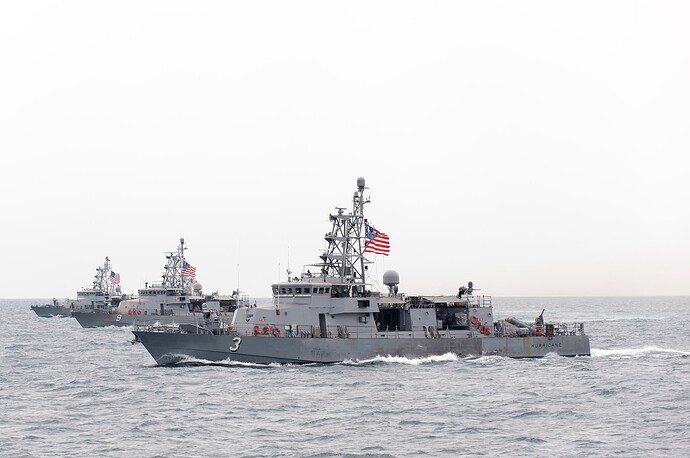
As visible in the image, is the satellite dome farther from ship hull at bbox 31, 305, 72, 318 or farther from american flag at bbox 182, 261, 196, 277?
ship hull at bbox 31, 305, 72, 318

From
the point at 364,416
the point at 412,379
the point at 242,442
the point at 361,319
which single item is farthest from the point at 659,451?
the point at 361,319

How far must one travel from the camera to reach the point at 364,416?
37156mm

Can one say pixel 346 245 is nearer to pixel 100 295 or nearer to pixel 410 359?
pixel 410 359

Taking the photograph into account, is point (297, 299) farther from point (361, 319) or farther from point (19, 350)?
point (19, 350)

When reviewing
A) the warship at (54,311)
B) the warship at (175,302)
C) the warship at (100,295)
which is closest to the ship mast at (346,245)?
the warship at (175,302)

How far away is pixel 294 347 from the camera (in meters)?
51.4

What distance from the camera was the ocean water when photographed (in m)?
31.4

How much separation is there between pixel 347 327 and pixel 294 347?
3899mm

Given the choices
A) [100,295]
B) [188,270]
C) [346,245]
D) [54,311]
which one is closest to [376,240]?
[346,245]

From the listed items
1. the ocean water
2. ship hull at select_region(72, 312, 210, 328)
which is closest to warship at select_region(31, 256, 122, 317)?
ship hull at select_region(72, 312, 210, 328)

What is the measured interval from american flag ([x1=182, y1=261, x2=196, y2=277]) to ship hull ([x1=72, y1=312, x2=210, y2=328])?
5.20m

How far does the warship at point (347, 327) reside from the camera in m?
51.8

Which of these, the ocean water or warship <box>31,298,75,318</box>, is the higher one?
warship <box>31,298,75,318</box>

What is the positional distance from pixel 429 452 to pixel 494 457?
2400 millimetres
